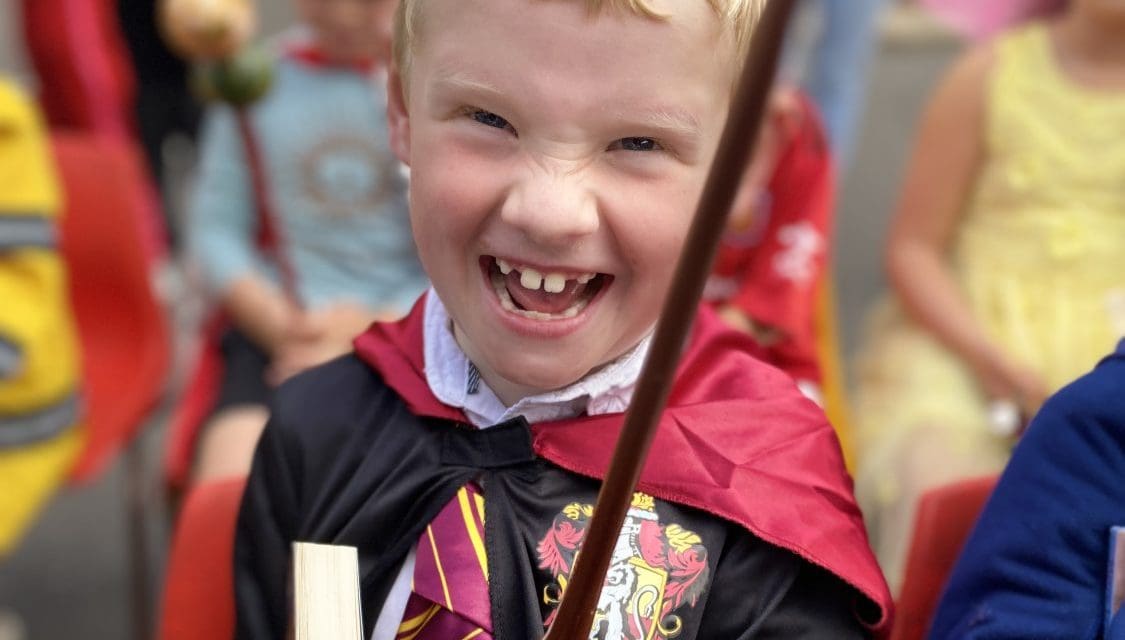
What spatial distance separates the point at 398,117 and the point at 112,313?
1.10 m

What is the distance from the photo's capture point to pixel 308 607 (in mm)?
753

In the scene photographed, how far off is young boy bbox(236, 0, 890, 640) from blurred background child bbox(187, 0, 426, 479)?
824 mm

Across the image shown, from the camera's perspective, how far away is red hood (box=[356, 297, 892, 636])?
0.79 metres

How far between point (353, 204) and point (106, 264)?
1.11 ft

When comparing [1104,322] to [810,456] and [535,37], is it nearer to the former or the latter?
[810,456]

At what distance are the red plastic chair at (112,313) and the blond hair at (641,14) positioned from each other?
3.34ft

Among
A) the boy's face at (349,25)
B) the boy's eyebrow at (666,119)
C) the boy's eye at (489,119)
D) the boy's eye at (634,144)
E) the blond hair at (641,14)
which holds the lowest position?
the boy's eye at (634,144)

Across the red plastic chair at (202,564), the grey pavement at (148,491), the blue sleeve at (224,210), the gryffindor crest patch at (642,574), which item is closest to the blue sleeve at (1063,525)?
the gryffindor crest patch at (642,574)

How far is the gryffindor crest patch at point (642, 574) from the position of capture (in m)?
0.78

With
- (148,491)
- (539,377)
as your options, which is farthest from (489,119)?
(148,491)

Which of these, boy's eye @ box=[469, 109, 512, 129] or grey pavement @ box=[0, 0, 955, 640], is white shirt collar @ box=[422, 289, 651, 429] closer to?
boy's eye @ box=[469, 109, 512, 129]

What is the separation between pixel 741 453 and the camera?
820 millimetres

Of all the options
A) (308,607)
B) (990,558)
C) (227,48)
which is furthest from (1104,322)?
(308,607)

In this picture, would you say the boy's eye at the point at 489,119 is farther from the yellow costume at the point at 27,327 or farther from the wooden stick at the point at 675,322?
the yellow costume at the point at 27,327
